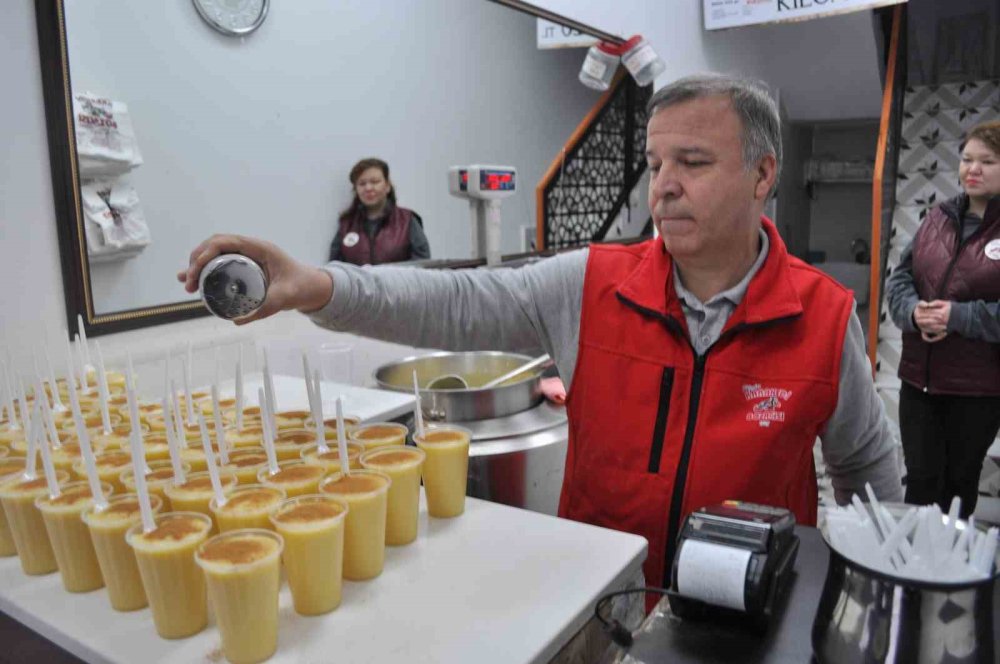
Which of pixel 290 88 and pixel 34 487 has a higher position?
pixel 290 88

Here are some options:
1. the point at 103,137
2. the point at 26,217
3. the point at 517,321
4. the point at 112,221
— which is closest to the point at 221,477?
the point at 517,321

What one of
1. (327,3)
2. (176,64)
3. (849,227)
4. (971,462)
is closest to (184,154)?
(176,64)

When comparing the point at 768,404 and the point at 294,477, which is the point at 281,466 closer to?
the point at 294,477

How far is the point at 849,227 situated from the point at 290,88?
6.65 meters

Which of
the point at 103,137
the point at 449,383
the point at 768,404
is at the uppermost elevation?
the point at 103,137

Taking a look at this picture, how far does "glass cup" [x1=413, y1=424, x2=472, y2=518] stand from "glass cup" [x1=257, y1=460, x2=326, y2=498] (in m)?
0.20

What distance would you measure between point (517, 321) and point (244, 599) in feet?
2.99

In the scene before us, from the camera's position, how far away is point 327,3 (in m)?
3.22

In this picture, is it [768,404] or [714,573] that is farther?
[768,404]

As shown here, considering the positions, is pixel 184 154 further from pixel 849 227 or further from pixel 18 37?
pixel 849 227

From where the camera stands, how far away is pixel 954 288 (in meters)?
2.86

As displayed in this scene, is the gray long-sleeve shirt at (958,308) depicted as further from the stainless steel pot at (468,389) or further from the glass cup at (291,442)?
the glass cup at (291,442)

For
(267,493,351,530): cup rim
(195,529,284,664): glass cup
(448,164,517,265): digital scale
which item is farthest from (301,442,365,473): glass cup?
(448,164,517,265): digital scale

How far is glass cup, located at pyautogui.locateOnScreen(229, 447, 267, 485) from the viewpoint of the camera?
130 cm
